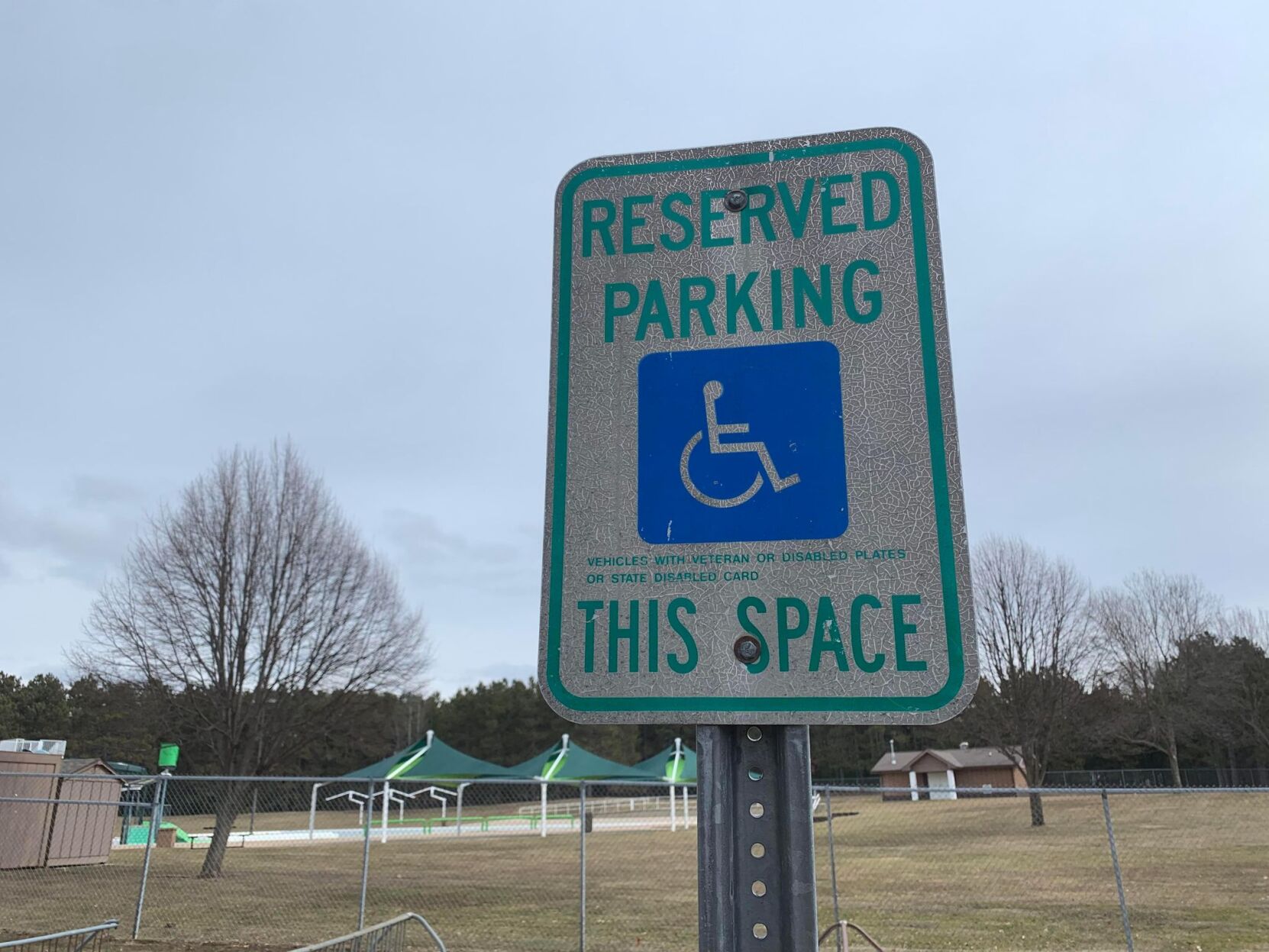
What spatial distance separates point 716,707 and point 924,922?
11.6 meters

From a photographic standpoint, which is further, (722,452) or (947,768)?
(947,768)

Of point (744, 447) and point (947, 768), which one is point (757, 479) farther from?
point (947, 768)

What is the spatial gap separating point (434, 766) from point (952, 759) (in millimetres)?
42542

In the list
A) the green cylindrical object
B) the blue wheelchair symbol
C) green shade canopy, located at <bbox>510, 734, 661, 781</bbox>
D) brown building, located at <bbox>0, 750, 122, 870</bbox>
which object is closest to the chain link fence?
brown building, located at <bbox>0, 750, 122, 870</bbox>

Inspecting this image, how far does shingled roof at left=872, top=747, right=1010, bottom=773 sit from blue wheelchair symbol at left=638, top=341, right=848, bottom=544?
63603 millimetres

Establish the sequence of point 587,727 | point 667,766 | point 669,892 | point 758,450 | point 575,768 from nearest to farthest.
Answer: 1. point 758,450
2. point 669,892
3. point 587,727
4. point 575,768
5. point 667,766

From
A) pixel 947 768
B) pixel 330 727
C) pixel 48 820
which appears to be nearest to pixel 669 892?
pixel 330 727

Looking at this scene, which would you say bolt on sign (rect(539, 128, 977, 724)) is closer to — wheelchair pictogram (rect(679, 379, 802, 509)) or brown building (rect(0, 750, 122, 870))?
wheelchair pictogram (rect(679, 379, 802, 509))

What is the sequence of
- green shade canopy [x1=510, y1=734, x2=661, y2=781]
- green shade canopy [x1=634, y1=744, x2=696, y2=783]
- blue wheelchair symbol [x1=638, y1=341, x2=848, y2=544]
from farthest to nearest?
green shade canopy [x1=634, y1=744, x2=696, y2=783], green shade canopy [x1=510, y1=734, x2=661, y2=781], blue wheelchair symbol [x1=638, y1=341, x2=848, y2=544]

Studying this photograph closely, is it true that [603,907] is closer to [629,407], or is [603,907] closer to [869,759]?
[629,407]

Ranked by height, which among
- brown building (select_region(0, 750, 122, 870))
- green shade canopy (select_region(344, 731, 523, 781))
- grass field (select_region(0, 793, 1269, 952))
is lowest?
grass field (select_region(0, 793, 1269, 952))

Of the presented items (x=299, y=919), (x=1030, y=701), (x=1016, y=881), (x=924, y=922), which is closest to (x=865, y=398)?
(x=924, y=922)

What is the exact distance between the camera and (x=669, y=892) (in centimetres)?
1466

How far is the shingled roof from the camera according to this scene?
198 ft
